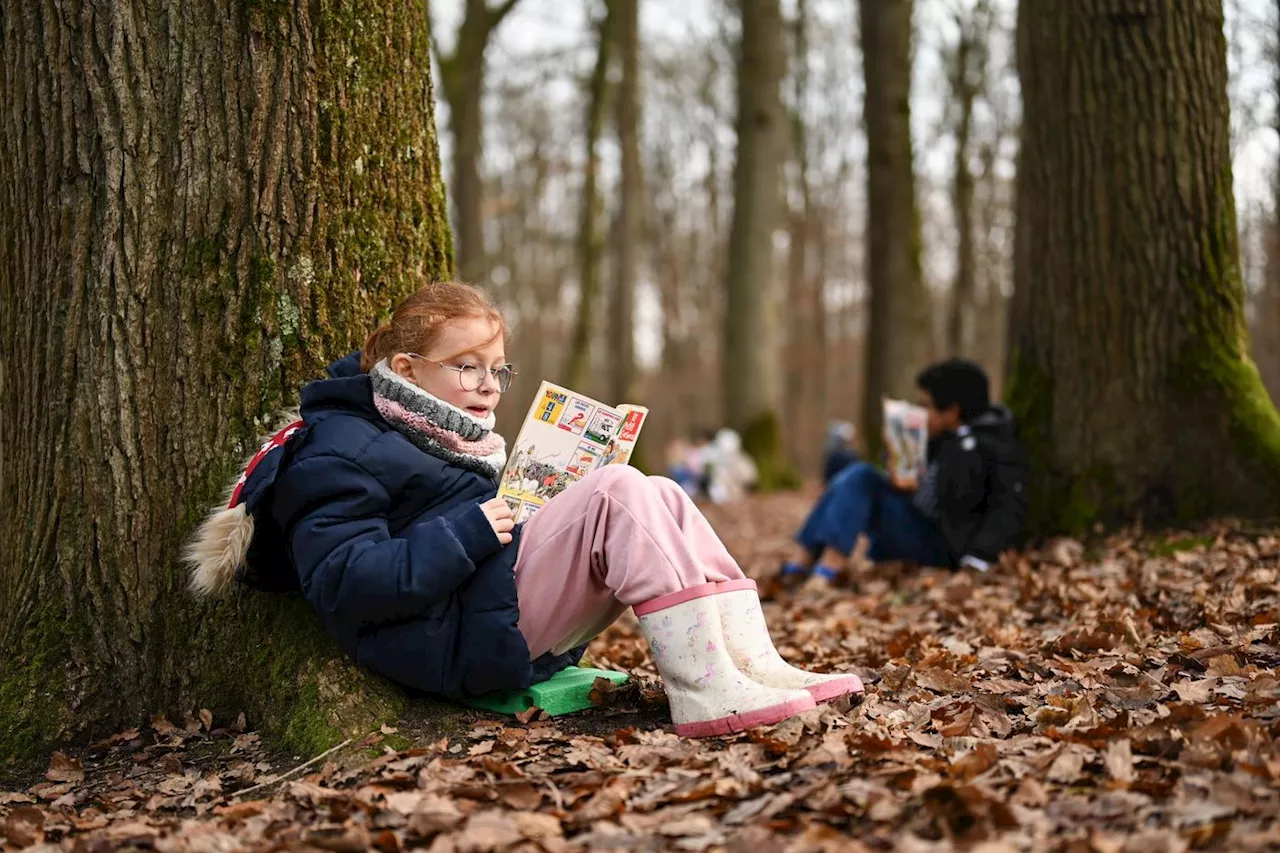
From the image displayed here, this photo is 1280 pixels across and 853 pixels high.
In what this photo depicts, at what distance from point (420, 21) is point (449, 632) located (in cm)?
212

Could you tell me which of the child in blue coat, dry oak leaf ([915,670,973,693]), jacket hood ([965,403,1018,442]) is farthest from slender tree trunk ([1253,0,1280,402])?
the child in blue coat

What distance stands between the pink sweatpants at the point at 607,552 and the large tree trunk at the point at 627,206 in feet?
42.8

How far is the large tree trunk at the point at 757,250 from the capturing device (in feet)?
47.5

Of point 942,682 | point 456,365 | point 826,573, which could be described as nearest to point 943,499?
point 826,573

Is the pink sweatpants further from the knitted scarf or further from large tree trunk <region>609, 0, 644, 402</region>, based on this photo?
large tree trunk <region>609, 0, 644, 402</region>

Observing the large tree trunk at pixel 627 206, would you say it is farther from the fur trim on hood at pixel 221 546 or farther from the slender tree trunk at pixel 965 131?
the fur trim on hood at pixel 221 546

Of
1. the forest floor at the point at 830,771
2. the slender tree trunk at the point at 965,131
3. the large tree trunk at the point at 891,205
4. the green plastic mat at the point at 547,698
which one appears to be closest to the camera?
the forest floor at the point at 830,771

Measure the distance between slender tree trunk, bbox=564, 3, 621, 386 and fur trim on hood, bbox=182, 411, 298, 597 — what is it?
12.9m

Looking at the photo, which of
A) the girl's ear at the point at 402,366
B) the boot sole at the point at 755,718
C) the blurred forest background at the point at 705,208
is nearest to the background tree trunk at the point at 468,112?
the blurred forest background at the point at 705,208

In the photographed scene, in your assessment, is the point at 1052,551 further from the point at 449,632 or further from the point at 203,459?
the point at 203,459

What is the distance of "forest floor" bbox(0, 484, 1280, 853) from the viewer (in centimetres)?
234

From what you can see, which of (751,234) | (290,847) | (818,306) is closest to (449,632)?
(290,847)

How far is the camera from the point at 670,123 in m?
27.2

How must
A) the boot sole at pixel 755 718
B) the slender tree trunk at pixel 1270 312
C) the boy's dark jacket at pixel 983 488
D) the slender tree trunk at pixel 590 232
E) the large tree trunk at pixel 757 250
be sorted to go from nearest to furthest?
the boot sole at pixel 755 718, the boy's dark jacket at pixel 983 488, the large tree trunk at pixel 757 250, the slender tree trunk at pixel 1270 312, the slender tree trunk at pixel 590 232
